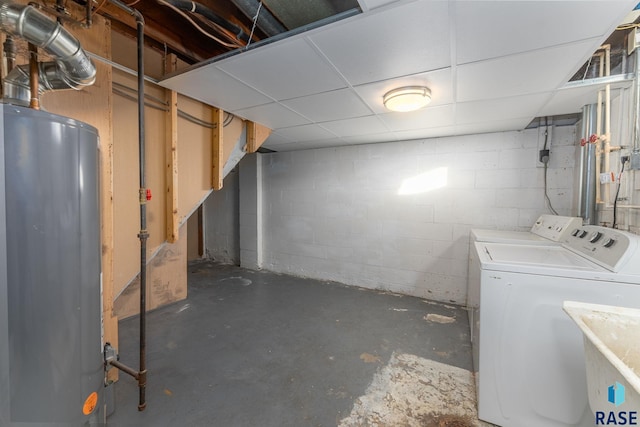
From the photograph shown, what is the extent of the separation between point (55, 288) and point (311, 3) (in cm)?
175

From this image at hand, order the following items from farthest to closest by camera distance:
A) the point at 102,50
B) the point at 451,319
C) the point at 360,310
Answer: the point at 360,310
the point at 451,319
the point at 102,50

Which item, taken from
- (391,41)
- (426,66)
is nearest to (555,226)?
(426,66)

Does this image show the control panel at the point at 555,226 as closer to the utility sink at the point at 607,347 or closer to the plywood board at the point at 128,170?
the utility sink at the point at 607,347

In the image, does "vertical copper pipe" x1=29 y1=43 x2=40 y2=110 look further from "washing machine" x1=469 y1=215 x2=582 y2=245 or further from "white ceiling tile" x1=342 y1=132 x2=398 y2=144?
"washing machine" x1=469 y1=215 x2=582 y2=245

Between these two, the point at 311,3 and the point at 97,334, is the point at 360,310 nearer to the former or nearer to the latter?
the point at 97,334

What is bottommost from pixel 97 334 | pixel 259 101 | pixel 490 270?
pixel 97 334

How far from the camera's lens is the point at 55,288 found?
928mm

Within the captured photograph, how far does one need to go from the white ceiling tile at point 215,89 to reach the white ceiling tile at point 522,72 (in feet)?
4.90

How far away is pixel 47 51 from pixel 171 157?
1122 millimetres

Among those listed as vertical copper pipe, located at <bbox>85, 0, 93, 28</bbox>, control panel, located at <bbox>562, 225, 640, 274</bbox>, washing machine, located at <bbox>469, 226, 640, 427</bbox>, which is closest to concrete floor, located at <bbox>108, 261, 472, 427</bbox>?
washing machine, located at <bbox>469, 226, 640, 427</bbox>

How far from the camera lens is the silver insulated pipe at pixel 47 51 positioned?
94 cm

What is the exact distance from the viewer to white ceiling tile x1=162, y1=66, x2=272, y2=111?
1792 millimetres

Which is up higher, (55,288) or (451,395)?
(55,288)

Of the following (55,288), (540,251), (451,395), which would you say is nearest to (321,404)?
(451,395)
